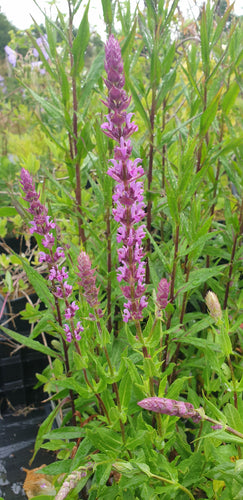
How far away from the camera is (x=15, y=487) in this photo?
1.89 meters

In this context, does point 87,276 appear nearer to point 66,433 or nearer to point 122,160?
point 122,160

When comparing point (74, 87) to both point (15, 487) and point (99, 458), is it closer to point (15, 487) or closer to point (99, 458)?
point (99, 458)

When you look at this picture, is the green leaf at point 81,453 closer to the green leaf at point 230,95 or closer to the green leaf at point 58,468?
the green leaf at point 58,468

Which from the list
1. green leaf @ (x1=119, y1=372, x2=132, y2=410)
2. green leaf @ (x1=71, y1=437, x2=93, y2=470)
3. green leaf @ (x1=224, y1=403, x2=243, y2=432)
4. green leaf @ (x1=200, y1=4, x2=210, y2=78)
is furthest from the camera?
green leaf @ (x1=200, y1=4, x2=210, y2=78)

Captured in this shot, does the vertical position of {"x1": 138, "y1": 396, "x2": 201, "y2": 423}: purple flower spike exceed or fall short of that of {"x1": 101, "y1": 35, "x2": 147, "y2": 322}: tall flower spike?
it falls short

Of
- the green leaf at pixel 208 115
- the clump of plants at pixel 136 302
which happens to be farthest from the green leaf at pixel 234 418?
the green leaf at pixel 208 115

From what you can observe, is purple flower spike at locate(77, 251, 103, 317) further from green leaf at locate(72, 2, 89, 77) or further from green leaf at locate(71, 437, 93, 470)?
green leaf at locate(72, 2, 89, 77)

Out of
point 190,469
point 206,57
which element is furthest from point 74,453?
point 206,57

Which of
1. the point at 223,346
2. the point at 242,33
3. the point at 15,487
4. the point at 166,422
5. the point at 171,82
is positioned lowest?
the point at 15,487

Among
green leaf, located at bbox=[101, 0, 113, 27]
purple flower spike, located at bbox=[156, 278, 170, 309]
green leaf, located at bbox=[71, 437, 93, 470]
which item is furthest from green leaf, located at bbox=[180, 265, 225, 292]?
green leaf, located at bbox=[101, 0, 113, 27]

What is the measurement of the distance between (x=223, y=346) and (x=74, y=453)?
0.71m

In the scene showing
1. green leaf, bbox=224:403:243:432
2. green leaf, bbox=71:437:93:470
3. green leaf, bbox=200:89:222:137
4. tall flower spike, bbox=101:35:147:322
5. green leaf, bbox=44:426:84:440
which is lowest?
green leaf, bbox=71:437:93:470

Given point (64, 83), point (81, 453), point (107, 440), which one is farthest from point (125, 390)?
point (64, 83)

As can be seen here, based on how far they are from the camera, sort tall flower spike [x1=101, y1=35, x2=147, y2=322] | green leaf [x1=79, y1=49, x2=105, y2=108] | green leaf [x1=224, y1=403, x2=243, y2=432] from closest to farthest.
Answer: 1. tall flower spike [x1=101, y1=35, x2=147, y2=322]
2. green leaf [x1=224, y1=403, x2=243, y2=432]
3. green leaf [x1=79, y1=49, x2=105, y2=108]
